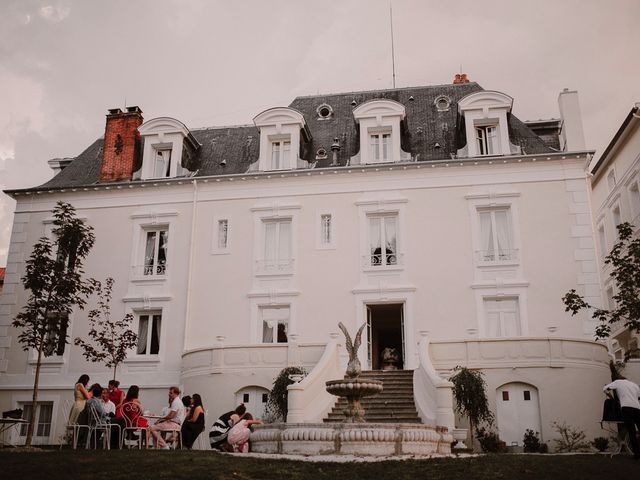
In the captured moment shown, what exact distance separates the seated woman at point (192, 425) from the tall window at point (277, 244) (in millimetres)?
8983

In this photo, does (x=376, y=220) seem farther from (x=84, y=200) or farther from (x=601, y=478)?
Result: (x=601, y=478)

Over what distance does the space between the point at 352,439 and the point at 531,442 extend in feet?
25.8

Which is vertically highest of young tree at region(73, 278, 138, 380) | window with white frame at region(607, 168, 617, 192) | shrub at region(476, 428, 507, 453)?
window with white frame at region(607, 168, 617, 192)

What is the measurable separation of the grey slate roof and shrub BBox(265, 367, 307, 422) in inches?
322

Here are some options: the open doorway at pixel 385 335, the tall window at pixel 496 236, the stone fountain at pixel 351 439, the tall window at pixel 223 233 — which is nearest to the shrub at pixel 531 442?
A: the open doorway at pixel 385 335

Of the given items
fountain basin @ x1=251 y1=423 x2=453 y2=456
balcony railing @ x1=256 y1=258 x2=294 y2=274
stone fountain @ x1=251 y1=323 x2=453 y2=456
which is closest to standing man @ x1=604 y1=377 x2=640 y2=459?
stone fountain @ x1=251 y1=323 x2=453 y2=456

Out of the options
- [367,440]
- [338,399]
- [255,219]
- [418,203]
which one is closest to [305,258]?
[255,219]

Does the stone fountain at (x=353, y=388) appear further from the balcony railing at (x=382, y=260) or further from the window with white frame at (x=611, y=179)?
the window with white frame at (x=611, y=179)

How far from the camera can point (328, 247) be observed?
22.8 metres

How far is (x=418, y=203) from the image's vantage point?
22.8 meters

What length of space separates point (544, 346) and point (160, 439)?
10574 mm

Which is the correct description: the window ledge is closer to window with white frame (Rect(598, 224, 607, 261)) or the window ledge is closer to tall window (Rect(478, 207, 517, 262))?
tall window (Rect(478, 207, 517, 262))

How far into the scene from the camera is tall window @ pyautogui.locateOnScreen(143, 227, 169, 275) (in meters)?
23.8

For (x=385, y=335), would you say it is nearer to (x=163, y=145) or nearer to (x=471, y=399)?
(x=471, y=399)
